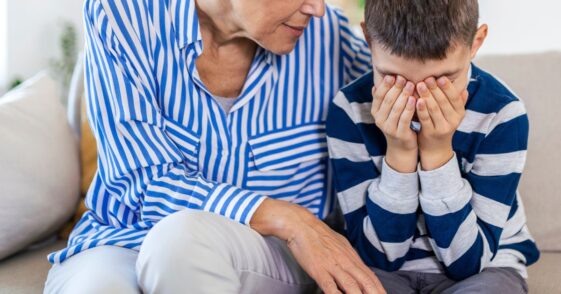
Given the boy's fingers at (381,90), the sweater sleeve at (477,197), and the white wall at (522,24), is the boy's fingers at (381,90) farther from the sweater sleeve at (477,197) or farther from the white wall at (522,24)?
the white wall at (522,24)

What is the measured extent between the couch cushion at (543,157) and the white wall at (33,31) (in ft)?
6.80

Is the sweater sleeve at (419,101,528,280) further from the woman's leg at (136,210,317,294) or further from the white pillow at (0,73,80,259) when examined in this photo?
the white pillow at (0,73,80,259)

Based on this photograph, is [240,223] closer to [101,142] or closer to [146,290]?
[146,290]

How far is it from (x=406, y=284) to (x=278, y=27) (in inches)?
21.4

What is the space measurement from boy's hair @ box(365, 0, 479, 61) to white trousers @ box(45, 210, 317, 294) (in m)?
0.42

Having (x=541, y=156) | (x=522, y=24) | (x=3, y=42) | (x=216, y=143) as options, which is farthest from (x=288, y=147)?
(x=522, y=24)

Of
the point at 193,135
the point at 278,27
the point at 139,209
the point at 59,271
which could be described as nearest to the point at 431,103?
the point at 278,27

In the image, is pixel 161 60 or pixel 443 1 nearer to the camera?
pixel 443 1

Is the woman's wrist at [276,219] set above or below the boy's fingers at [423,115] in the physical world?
below

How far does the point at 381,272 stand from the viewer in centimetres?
142

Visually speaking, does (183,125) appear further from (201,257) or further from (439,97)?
(439,97)

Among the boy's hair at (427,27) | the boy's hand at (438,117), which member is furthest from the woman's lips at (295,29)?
the boy's hand at (438,117)

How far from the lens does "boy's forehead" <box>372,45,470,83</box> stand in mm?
1233

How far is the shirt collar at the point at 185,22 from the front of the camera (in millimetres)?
1465
